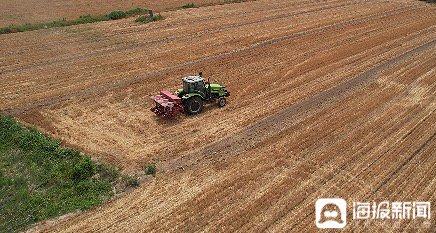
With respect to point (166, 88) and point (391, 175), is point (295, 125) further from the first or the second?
point (166, 88)

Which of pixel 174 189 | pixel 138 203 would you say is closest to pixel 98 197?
pixel 138 203

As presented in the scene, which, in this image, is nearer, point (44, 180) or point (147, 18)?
point (44, 180)

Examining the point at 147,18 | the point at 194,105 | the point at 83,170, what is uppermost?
the point at 147,18

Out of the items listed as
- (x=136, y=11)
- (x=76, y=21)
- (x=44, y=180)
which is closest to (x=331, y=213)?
(x=44, y=180)

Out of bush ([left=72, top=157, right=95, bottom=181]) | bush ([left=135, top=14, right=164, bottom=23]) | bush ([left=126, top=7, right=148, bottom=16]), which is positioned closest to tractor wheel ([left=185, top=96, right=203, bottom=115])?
bush ([left=72, top=157, right=95, bottom=181])

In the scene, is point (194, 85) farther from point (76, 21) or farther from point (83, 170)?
point (76, 21)

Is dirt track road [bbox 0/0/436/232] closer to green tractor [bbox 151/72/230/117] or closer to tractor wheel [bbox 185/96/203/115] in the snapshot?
tractor wheel [bbox 185/96/203/115]

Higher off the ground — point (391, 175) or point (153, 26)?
point (153, 26)

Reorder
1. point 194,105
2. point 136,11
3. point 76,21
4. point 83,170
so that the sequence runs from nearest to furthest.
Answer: point 83,170, point 194,105, point 76,21, point 136,11
